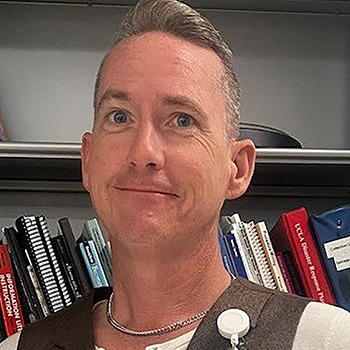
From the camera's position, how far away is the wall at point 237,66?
1887 millimetres

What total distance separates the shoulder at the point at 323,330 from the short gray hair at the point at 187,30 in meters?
0.28

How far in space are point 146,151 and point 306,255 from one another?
0.56 m

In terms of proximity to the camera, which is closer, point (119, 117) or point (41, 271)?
point (119, 117)

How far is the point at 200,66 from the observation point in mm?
1196

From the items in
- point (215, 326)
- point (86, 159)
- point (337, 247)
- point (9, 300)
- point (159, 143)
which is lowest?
point (9, 300)

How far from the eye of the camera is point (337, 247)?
156 cm

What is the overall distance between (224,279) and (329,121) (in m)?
0.80

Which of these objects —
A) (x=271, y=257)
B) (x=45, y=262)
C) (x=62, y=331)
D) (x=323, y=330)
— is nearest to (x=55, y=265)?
(x=45, y=262)

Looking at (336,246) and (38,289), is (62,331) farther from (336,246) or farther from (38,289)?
(336,246)

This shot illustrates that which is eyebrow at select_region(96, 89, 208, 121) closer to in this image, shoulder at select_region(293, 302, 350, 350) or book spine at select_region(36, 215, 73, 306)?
shoulder at select_region(293, 302, 350, 350)

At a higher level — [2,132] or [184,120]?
[184,120]

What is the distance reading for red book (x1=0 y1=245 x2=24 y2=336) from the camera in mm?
1521

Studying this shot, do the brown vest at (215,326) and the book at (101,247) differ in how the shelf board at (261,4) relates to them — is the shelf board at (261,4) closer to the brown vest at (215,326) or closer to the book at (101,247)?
the book at (101,247)

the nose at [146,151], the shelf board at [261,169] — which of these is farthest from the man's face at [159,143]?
the shelf board at [261,169]
